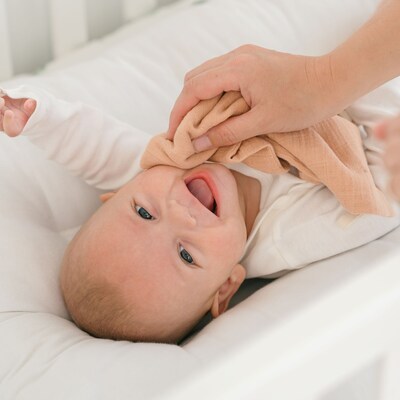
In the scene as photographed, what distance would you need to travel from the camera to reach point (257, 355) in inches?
18.3

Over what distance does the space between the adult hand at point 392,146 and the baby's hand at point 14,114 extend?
1.87 feet

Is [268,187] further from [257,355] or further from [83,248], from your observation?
[257,355]

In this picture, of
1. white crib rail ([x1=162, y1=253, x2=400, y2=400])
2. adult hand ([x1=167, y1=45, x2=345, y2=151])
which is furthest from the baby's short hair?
white crib rail ([x1=162, y1=253, x2=400, y2=400])

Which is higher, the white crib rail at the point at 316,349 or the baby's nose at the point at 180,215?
the white crib rail at the point at 316,349

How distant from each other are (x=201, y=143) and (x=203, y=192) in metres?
0.07

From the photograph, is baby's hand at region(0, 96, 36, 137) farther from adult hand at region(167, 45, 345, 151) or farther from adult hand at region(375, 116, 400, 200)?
adult hand at region(375, 116, 400, 200)

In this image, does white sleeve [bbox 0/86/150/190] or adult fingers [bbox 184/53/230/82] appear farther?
white sleeve [bbox 0/86/150/190]

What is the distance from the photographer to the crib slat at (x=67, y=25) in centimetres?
127

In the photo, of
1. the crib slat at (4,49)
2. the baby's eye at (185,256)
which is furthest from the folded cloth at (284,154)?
the crib slat at (4,49)

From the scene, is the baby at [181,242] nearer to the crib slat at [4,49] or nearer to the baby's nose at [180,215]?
the baby's nose at [180,215]

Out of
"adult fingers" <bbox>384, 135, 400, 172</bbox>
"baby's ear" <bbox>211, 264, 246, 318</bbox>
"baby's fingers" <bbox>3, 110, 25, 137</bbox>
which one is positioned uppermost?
"adult fingers" <bbox>384, 135, 400, 172</bbox>

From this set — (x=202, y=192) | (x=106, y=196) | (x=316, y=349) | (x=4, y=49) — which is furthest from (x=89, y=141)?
(x=316, y=349)

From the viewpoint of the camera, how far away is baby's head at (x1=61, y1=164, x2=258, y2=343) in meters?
0.88

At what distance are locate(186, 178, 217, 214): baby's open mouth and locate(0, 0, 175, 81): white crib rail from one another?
46 cm
